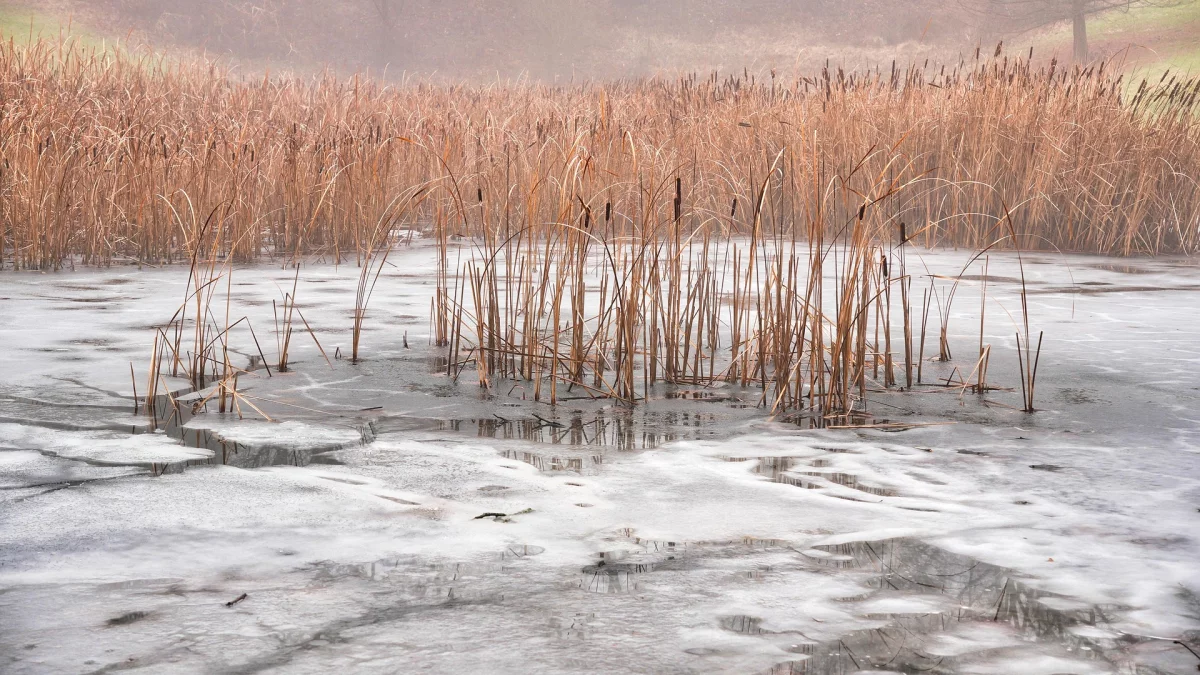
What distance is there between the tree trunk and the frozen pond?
27.8 meters

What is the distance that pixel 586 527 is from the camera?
100 inches

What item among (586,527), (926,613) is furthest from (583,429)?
(926,613)

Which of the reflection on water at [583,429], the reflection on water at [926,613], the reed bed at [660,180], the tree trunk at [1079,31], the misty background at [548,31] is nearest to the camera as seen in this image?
the reflection on water at [926,613]

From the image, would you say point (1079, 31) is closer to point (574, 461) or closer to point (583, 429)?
point (583, 429)

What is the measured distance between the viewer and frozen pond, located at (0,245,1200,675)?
193cm

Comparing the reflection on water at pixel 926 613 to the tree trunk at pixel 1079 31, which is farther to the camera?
the tree trunk at pixel 1079 31

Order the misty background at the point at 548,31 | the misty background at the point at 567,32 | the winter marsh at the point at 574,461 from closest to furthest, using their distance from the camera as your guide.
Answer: the winter marsh at the point at 574,461
the misty background at the point at 567,32
the misty background at the point at 548,31

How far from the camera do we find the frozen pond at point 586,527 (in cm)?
193

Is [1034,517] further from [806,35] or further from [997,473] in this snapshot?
[806,35]

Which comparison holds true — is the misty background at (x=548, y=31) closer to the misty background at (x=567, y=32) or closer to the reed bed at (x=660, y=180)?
the misty background at (x=567, y=32)

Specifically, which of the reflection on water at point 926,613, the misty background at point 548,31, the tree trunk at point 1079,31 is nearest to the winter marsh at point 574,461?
the reflection on water at point 926,613

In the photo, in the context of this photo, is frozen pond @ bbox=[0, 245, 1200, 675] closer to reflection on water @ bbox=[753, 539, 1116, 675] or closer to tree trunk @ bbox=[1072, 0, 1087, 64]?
reflection on water @ bbox=[753, 539, 1116, 675]

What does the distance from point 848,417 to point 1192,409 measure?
44.3 inches

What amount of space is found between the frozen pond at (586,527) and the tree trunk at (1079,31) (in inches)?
1094
